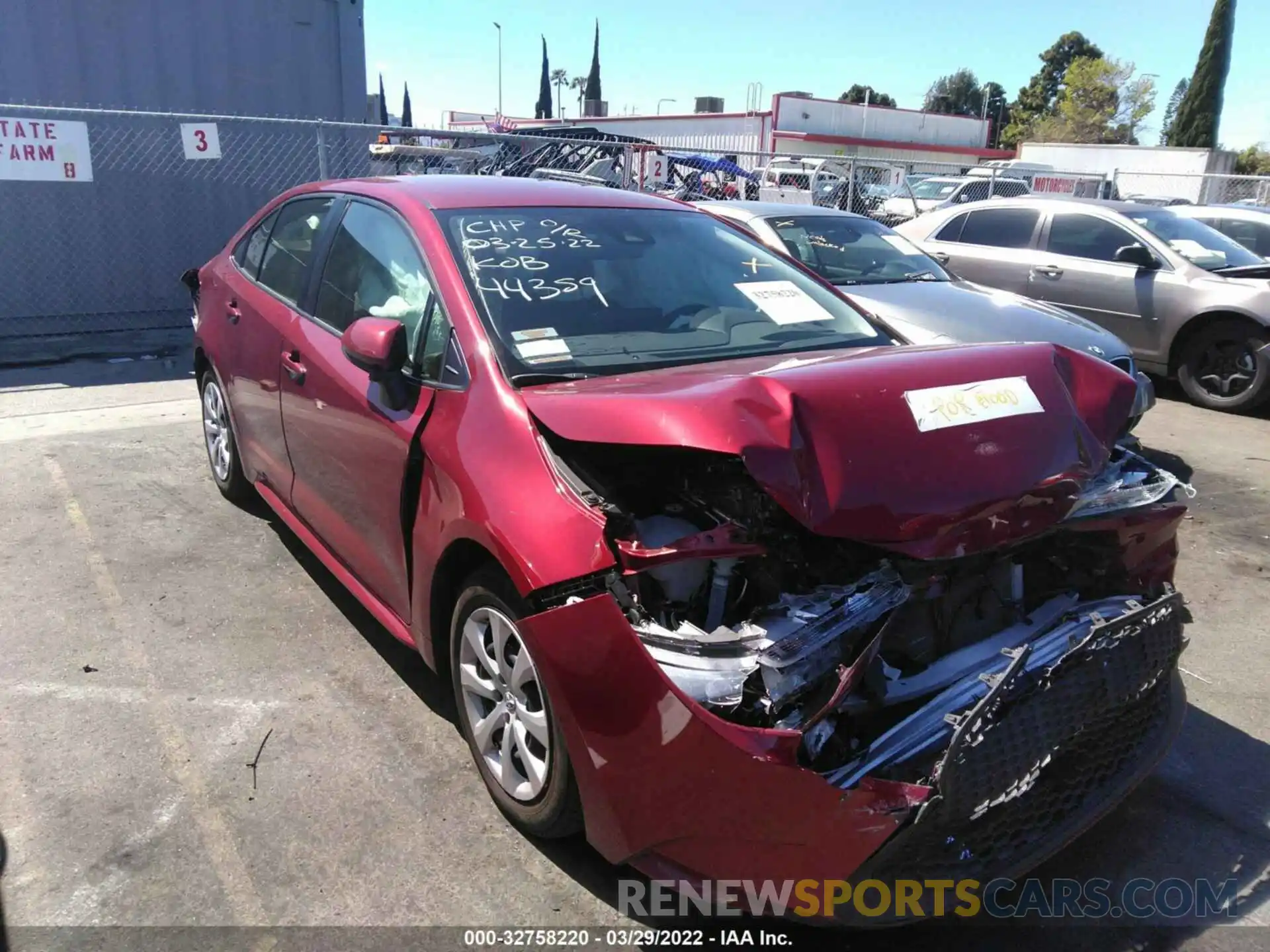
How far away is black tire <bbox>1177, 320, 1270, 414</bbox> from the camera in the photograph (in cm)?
787

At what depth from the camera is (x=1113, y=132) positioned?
170ft

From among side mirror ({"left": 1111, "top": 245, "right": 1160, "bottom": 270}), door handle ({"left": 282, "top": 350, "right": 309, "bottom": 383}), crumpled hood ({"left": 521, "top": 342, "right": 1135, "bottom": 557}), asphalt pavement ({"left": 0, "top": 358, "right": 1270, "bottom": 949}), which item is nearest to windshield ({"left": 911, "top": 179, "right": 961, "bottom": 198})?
side mirror ({"left": 1111, "top": 245, "right": 1160, "bottom": 270})

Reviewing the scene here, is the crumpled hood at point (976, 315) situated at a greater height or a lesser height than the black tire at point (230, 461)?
greater

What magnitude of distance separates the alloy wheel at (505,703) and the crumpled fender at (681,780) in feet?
0.75

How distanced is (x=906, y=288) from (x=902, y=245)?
40.9 inches

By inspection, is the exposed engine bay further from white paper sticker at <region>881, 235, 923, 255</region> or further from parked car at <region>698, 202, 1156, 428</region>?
white paper sticker at <region>881, 235, 923, 255</region>

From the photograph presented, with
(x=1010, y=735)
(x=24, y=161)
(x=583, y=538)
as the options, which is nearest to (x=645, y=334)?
(x=583, y=538)

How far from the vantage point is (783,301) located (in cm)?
352

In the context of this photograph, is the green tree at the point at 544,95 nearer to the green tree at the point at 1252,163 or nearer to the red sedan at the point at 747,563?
the green tree at the point at 1252,163

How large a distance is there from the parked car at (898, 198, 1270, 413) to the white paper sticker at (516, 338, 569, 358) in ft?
21.0

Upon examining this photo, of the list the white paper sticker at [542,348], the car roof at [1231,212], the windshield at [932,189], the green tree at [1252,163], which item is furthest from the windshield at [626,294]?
the green tree at [1252,163]

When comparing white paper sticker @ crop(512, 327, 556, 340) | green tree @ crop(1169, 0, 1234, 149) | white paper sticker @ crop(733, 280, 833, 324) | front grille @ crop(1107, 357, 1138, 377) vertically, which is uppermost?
green tree @ crop(1169, 0, 1234, 149)

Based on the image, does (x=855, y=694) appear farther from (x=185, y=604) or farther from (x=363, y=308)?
(x=185, y=604)

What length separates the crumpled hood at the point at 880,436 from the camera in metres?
2.18
